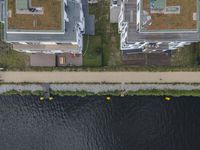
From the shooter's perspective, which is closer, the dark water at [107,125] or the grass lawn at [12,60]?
the grass lawn at [12,60]

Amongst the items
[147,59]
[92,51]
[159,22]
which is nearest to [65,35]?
[92,51]

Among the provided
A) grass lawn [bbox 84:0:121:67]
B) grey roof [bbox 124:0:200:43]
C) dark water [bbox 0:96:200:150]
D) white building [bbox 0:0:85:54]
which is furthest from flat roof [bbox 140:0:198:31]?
dark water [bbox 0:96:200:150]

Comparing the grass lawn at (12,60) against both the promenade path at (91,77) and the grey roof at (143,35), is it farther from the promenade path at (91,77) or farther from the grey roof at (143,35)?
the grey roof at (143,35)

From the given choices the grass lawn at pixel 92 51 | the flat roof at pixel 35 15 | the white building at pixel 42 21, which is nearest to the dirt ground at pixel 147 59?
the grass lawn at pixel 92 51

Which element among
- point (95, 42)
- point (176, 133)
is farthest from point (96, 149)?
point (95, 42)

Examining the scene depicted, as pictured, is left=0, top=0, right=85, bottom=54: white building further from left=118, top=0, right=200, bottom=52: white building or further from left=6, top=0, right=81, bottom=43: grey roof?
left=118, top=0, right=200, bottom=52: white building
